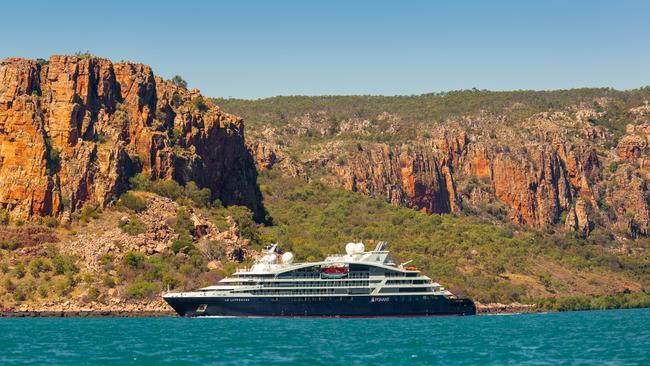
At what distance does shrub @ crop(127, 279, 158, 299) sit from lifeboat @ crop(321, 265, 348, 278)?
23.4m

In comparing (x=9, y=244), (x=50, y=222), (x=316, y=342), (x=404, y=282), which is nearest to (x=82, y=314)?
(x=9, y=244)

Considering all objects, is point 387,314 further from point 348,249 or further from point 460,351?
point 460,351

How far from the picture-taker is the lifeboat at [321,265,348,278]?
163m

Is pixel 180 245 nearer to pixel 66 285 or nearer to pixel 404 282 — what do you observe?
pixel 66 285

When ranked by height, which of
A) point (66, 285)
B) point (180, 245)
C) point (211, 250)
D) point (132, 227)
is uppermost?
point (132, 227)

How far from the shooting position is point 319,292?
162m

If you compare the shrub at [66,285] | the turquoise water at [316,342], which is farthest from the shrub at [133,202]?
the turquoise water at [316,342]

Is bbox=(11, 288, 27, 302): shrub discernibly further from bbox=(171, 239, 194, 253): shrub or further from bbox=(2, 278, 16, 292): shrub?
bbox=(171, 239, 194, 253): shrub

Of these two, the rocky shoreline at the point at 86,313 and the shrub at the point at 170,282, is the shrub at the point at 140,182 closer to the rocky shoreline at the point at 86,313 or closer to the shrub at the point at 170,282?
the shrub at the point at 170,282

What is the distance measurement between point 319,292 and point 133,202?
116 feet

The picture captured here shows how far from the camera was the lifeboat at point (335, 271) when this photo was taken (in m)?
163

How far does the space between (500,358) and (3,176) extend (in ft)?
320

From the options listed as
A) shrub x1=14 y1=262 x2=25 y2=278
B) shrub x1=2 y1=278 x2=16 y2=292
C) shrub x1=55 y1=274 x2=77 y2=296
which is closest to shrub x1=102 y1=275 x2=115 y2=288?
shrub x1=55 y1=274 x2=77 y2=296

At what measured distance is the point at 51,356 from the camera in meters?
99.3
